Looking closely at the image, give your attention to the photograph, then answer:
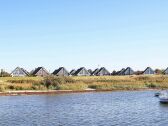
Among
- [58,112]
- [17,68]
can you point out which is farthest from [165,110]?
[17,68]

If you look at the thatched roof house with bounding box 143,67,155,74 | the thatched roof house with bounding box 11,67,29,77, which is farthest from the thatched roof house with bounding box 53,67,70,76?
the thatched roof house with bounding box 143,67,155,74

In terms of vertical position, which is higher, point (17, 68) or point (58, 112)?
point (17, 68)

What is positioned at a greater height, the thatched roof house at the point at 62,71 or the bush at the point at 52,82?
the thatched roof house at the point at 62,71

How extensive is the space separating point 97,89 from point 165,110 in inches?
1509

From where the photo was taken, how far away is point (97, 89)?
269ft

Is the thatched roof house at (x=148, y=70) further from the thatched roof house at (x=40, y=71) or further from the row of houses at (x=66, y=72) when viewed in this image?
the thatched roof house at (x=40, y=71)

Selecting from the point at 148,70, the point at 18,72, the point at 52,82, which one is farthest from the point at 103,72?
the point at 52,82

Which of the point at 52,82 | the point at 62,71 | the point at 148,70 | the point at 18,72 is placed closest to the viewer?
the point at 52,82

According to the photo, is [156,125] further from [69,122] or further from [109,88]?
[109,88]

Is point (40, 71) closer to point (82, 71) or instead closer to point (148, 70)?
point (82, 71)

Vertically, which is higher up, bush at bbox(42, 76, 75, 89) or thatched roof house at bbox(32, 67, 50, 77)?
thatched roof house at bbox(32, 67, 50, 77)

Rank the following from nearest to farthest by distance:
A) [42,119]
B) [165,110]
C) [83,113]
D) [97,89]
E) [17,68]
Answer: [42,119], [83,113], [165,110], [97,89], [17,68]

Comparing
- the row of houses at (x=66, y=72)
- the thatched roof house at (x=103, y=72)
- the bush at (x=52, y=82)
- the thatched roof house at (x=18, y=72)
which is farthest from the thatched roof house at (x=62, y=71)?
the bush at (x=52, y=82)

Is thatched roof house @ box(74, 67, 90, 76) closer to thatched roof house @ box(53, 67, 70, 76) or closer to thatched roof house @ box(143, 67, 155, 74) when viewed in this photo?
thatched roof house @ box(53, 67, 70, 76)
